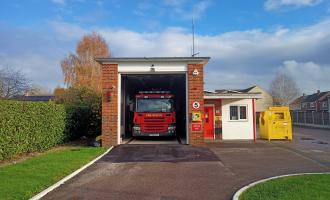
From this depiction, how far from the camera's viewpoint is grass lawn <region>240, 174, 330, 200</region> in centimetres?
681

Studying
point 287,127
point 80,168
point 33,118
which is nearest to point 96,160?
point 80,168

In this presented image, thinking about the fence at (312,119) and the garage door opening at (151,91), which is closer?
the garage door opening at (151,91)

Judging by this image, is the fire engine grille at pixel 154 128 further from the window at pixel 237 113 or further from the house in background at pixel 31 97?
the house in background at pixel 31 97

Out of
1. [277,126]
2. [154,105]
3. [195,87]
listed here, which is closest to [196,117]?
[195,87]

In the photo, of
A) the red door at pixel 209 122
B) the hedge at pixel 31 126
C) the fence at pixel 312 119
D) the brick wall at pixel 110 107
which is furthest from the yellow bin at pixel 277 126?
the fence at pixel 312 119

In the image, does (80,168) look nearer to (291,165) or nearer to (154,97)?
(291,165)

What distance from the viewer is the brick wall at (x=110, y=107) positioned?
1673 centimetres

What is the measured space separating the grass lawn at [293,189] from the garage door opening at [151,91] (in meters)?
11.0

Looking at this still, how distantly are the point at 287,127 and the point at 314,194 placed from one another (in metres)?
15.7

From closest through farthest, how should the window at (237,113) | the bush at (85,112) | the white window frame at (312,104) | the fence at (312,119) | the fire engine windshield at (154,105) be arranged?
1. the fire engine windshield at (154,105)
2. the bush at (85,112)
3. the window at (237,113)
4. the fence at (312,119)
5. the white window frame at (312,104)

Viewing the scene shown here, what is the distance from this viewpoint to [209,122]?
21500mm

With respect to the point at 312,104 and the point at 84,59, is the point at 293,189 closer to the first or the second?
the point at 84,59

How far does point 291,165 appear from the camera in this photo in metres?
11.4

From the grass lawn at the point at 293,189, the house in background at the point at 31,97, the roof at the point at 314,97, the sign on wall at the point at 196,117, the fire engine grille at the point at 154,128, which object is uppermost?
the roof at the point at 314,97
